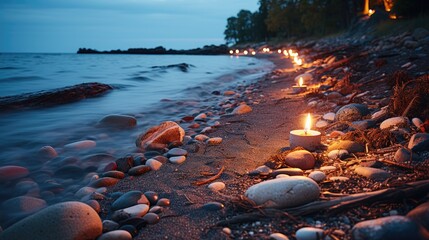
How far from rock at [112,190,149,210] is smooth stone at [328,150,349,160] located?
1586 millimetres

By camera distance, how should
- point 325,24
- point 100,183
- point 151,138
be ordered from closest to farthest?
point 100,183 < point 151,138 < point 325,24

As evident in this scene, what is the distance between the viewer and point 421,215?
4.65 feet

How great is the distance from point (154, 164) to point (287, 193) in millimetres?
1615

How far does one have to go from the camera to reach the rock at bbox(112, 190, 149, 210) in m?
2.22

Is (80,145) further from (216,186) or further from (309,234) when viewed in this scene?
(309,234)

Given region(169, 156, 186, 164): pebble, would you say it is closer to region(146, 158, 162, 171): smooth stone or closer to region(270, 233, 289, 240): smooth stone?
region(146, 158, 162, 171): smooth stone

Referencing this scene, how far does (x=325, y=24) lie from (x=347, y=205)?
43085mm

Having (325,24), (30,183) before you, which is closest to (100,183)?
(30,183)

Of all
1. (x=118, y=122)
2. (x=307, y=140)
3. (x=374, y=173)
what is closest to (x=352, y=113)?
(x=307, y=140)

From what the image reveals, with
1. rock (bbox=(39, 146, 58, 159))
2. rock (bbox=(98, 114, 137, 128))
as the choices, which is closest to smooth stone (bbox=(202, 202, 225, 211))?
rock (bbox=(39, 146, 58, 159))

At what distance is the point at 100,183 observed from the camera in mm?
2771

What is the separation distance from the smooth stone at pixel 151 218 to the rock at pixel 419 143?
6.27ft

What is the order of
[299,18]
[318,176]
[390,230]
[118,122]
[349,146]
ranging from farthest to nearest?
[299,18] → [118,122] → [349,146] → [318,176] → [390,230]

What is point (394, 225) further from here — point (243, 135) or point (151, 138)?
point (151, 138)
